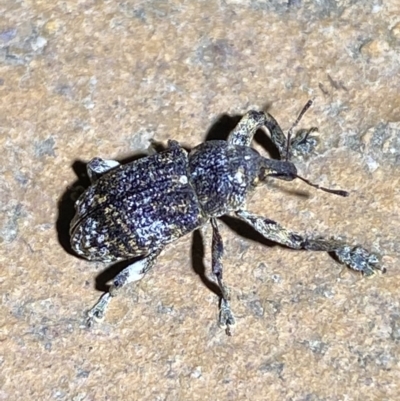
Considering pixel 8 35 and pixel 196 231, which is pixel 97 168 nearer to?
pixel 196 231

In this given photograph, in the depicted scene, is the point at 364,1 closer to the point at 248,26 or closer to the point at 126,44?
the point at 248,26

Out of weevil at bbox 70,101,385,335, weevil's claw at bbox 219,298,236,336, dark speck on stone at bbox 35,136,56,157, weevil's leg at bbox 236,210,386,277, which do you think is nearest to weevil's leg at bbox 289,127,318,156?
weevil at bbox 70,101,385,335

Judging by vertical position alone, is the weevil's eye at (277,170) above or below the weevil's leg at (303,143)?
above

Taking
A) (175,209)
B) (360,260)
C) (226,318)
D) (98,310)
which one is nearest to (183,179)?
(175,209)

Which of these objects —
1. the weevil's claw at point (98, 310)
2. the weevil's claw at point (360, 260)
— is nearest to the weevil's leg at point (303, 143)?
the weevil's claw at point (360, 260)

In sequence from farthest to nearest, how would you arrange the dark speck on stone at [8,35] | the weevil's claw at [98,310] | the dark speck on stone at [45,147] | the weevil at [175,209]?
the dark speck on stone at [8,35], the dark speck on stone at [45,147], the weevil's claw at [98,310], the weevil at [175,209]

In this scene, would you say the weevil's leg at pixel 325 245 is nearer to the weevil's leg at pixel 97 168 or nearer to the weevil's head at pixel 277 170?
the weevil's head at pixel 277 170
